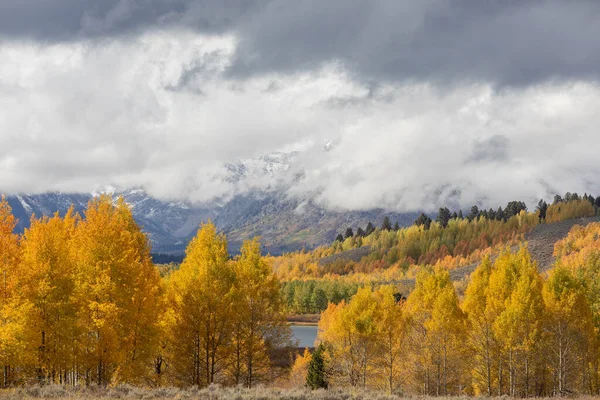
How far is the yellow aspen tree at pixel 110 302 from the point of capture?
32.6m

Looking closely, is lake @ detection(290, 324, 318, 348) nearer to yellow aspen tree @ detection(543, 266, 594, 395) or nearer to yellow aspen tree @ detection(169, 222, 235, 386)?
yellow aspen tree @ detection(543, 266, 594, 395)

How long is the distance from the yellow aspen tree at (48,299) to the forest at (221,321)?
80 millimetres

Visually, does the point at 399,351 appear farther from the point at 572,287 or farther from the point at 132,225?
the point at 132,225

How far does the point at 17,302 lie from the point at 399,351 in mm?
39597

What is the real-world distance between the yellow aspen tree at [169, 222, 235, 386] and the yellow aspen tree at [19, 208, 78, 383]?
7.58m

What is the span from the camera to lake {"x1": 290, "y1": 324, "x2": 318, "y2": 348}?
130 meters

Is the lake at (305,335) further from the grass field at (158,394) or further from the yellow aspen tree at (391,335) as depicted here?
the grass field at (158,394)

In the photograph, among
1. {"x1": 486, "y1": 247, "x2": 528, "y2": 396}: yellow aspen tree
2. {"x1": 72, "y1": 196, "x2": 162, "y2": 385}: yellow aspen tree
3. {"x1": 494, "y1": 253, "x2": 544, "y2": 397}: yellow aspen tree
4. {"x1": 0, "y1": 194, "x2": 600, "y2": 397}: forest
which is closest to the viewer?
{"x1": 72, "y1": 196, "x2": 162, "y2": 385}: yellow aspen tree

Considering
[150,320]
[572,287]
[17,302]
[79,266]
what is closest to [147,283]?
[150,320]

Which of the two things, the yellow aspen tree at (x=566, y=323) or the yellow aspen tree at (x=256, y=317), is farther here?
the yellow aspen tree at (x=566, y=323)

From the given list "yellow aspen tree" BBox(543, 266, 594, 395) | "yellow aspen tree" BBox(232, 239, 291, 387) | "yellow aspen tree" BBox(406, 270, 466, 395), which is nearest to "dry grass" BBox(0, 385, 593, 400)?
"yellow aspen tree" BBox(232, 239, 291, 387)

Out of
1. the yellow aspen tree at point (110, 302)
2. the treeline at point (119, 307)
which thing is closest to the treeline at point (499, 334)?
the treeline at point (119, 307)

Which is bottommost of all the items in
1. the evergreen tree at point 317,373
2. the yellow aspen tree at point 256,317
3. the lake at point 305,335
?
the lake at point 305,335

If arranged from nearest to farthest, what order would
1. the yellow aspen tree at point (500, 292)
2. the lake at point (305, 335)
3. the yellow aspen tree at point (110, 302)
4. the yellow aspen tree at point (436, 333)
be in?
the yellow aspen tree at point (110, 302)
the yellow aspen tree at point (500, 292)
the yellow aspen tree at point (436, 333)
the lake at point (305, 335)
